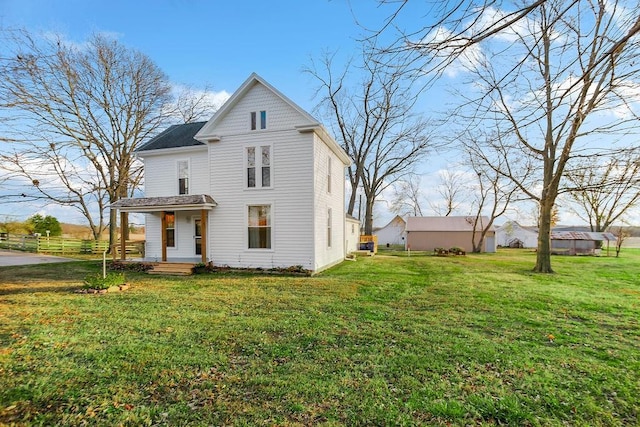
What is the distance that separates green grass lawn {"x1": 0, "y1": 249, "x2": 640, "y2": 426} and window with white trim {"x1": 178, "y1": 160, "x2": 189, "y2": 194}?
258 inches

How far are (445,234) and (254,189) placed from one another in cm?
2353

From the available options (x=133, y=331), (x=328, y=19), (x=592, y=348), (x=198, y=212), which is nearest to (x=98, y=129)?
(x=198, y=212)

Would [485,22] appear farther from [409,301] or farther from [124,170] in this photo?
[124,170]

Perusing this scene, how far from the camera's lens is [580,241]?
25.4m

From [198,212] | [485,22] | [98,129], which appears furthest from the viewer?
[98,129]

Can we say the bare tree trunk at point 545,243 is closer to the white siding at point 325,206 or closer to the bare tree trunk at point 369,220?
the white siding at point 325,206

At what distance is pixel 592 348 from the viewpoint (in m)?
4.43

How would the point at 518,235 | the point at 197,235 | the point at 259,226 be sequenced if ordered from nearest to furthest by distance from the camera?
the point at 259,226
the point at 197,235
the point at 518,235

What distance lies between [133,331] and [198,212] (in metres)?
8.62

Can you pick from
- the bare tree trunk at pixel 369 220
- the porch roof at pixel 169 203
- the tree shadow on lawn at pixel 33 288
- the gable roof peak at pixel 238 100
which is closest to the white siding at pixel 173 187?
the porch roof at pixel 169 203

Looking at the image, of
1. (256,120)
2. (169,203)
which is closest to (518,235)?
(256,120)

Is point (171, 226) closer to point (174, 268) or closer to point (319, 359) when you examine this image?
point (174, 268)

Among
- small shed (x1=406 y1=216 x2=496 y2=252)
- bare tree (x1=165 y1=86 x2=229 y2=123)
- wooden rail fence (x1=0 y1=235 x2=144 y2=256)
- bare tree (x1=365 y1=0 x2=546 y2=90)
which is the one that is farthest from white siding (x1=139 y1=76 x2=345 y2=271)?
small shed (x1=406 y1=216 x2=496 y2=252)

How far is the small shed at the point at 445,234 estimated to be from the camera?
28.9 metres
